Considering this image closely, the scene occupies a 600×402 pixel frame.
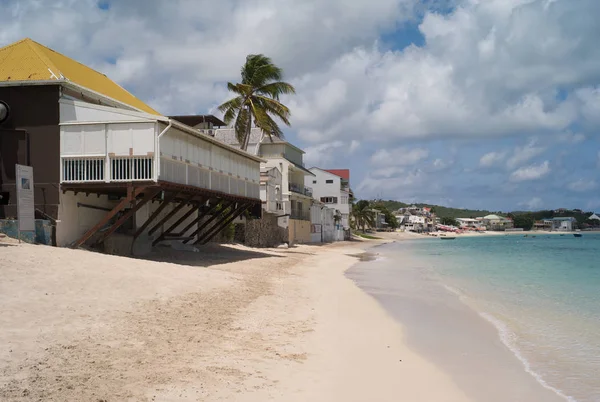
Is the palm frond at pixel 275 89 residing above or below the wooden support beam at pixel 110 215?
above

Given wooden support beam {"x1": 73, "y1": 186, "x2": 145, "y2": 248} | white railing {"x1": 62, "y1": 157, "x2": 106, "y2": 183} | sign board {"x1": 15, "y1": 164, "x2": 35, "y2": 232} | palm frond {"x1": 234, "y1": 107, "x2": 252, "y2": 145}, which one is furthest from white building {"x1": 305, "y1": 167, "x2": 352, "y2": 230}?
sign board {"x1": 15, "y1": 164, "x2": 35, "y2": 232}

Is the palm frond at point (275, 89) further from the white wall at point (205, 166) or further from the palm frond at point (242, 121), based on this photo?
the white wall at point (205, 166)

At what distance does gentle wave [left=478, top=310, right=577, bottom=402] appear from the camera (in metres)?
7.39

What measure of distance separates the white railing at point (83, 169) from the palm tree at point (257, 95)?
1883 cm

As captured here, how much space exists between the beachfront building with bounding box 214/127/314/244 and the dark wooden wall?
85.5 ft

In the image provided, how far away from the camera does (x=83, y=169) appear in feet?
57.1

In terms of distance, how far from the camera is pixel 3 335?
688 centimetres

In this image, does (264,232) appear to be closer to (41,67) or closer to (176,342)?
(41,67)

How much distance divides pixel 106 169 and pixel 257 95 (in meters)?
19.9

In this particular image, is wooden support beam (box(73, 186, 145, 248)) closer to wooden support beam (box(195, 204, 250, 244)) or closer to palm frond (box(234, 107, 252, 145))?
wooden support beam (box(195, 204, 250, 244))

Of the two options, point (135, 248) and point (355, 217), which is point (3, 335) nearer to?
point (135, 248)

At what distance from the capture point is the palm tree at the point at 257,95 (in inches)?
1405

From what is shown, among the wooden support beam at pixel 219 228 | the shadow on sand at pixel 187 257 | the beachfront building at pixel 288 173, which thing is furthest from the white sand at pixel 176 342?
the beachfront building at pixel 288 173

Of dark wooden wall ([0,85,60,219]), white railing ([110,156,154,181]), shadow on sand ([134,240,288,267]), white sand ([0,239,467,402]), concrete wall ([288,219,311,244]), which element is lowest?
white sand ([0,239,467,402])
